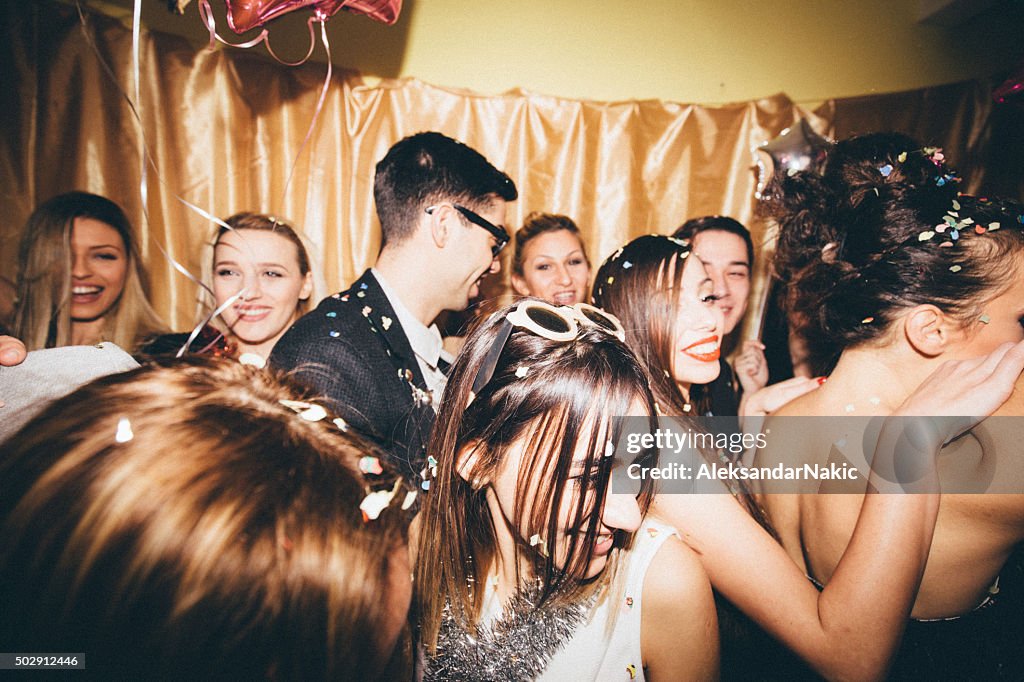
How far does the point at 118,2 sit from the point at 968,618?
12.1 feet

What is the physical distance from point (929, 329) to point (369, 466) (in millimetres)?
1357

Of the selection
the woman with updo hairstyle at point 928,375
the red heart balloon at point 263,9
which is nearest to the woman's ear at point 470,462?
the woman with updo hairstyle at point 928,375

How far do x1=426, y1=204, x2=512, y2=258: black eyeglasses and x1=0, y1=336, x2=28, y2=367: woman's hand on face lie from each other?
1.14 meters

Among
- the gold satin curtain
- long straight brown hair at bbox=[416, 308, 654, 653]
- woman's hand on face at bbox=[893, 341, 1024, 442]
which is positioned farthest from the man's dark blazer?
woman's hand on face at bbox=[893, 341, 1024, 442]

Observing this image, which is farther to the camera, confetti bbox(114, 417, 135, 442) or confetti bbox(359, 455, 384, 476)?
confetti bbox(359, 455, 384, 476)

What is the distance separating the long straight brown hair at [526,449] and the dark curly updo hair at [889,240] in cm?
75

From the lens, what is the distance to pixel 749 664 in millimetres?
1268

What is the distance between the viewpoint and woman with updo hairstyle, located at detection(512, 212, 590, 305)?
7.69 feet

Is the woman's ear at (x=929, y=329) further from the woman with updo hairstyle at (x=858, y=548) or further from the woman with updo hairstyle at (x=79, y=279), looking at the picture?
the woman with updo hairstyle at (x=79, y=279)

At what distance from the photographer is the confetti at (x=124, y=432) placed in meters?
0.46

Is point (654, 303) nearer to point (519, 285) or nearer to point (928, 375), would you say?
point (928, 375)

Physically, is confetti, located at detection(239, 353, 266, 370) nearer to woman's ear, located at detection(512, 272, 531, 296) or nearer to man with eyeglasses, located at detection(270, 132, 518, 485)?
man with eyeglasses, located at detection(270, 132, 518, 485)

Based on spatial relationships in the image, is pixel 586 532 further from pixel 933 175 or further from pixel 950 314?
pixel 933 175

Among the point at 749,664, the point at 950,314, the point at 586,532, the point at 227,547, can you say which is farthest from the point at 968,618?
the point at 227,547
